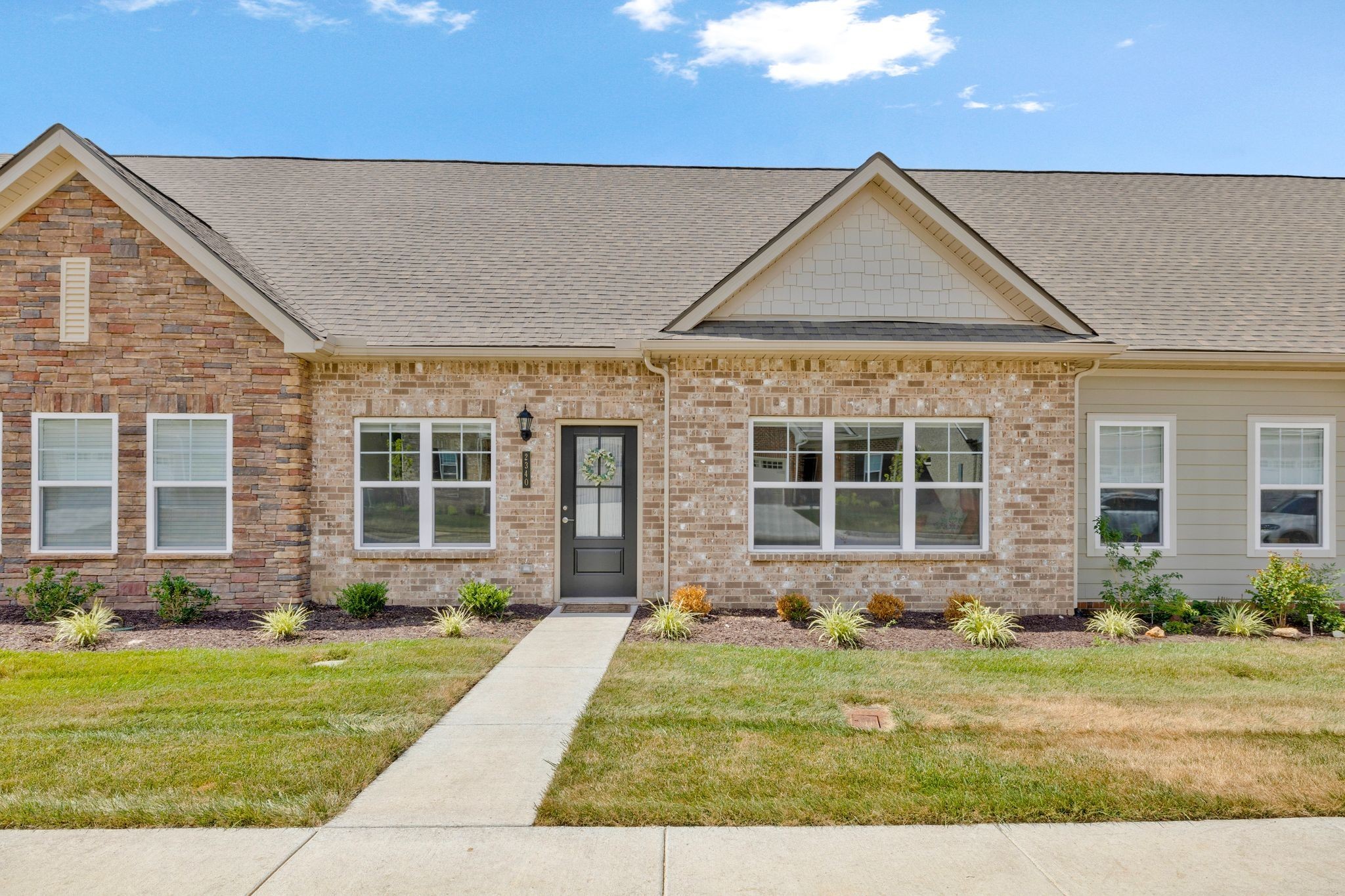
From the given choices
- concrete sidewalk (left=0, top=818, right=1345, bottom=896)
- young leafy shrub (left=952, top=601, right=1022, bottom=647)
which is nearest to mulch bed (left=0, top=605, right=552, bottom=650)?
concrete sidewalk (left=0, top=818, right=1345, bottom=896)

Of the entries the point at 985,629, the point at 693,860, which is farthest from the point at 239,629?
the point at 985,629

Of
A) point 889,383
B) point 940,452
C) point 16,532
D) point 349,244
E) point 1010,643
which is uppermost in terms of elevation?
point 349,244

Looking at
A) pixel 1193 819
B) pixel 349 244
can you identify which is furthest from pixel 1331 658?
pixel 349 244

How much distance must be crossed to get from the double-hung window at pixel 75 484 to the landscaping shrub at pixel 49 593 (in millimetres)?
367

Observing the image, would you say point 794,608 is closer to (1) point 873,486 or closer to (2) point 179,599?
(1) point 873,486

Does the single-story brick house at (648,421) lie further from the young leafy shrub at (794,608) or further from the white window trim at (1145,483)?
the young leafy shrub at (794,608)

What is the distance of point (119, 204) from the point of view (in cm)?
978

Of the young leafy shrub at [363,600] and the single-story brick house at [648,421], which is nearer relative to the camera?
the young leafy shrub at [363,600]

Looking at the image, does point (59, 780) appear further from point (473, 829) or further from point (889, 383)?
point (889, 383)

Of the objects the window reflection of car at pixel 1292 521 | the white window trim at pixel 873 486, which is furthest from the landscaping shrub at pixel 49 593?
the window reflection of car at pixel 1292 521

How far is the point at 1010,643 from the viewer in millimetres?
8938

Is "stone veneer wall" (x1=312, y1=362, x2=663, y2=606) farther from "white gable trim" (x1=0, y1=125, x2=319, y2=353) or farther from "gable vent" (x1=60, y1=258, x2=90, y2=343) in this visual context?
"gable vent" (x1=60, y1=258, x2=90, y2=343)

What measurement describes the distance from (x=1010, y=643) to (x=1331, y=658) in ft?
9.69

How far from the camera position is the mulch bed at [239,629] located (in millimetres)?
8625
